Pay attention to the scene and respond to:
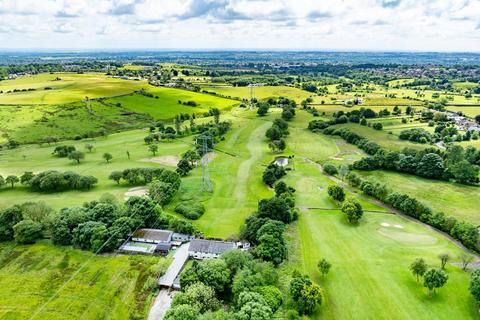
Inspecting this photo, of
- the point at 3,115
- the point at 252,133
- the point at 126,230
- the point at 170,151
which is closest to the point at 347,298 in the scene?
the point at 126,230

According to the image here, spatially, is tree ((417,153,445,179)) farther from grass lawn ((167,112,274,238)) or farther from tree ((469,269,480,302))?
tree ((469,269,480,302))

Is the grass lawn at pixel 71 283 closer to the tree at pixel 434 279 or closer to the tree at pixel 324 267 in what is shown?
the tree at pixel 324 267

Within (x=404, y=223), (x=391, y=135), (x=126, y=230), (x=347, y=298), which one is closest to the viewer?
(x=347, y=298)

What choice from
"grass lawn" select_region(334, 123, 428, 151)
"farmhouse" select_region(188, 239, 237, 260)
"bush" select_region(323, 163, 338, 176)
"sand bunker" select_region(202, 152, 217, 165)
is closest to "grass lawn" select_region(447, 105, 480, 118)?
"grass lawn" select_region(334, 123, 428, 151)

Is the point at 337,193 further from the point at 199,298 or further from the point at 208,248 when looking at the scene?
the point at 199,298

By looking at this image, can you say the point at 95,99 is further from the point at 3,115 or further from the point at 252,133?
the point at 252,133
